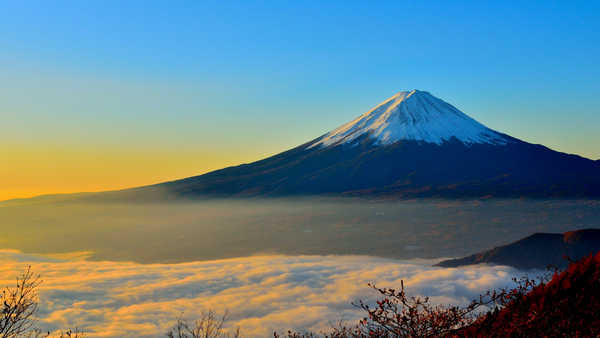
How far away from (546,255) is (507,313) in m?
144

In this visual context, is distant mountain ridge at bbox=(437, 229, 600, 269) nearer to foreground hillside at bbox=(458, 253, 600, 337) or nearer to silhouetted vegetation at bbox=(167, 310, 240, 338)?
silhouetted vegetation at bbox=(167, 310, 240, 338)

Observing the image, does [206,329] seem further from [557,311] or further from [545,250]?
[545,250]

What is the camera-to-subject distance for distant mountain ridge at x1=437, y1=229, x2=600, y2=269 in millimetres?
129875

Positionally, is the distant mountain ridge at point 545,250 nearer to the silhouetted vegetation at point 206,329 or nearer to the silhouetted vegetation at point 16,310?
the silhouetted vegetation at point 206,329

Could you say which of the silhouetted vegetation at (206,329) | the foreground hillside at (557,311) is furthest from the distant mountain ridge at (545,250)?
the foreground hillside at (557,311)

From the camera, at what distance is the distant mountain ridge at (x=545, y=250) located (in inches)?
5113

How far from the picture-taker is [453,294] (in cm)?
14212

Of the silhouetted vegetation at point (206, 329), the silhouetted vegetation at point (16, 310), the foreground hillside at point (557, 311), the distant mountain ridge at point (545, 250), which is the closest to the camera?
the foreground hillside at point (557, 311)

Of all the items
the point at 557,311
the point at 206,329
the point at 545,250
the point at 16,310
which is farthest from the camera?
the point at 545,250

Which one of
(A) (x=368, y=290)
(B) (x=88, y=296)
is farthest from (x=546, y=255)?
(B) (x=88, y=296)

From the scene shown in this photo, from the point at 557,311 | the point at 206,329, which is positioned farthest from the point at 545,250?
the point at 557,311

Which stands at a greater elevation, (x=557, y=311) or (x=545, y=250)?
(x=557, y=311)

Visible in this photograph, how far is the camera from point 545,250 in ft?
472

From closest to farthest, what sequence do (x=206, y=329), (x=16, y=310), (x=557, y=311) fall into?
(x=557, y=311)
(x=16, y=310)
(x=206, y=329)
